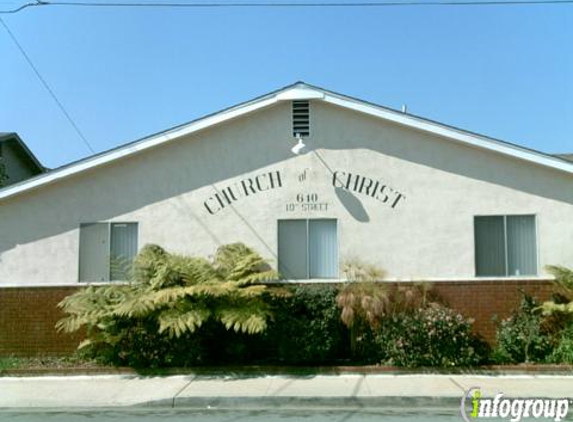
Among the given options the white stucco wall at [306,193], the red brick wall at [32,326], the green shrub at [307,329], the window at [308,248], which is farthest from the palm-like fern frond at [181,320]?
the red brick wall at [32,326]

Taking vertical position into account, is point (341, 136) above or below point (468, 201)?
above

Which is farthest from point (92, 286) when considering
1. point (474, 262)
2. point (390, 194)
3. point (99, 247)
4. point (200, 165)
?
point (474, 262)

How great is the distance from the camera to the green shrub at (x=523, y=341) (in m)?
12.4

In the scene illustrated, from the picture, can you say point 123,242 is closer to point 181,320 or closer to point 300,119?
point 181,320

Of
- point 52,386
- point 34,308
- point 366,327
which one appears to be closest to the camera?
point 52,386

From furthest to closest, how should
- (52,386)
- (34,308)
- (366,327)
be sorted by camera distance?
(34,308), (366,327), (52,386)

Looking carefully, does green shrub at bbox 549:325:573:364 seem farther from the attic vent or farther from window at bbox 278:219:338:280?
the attic vent

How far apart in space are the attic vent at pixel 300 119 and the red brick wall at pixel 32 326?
5.93 metres

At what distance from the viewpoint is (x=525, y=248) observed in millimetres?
13484

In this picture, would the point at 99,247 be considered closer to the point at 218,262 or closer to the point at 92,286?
the point at 92,286

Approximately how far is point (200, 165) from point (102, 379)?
489 cm

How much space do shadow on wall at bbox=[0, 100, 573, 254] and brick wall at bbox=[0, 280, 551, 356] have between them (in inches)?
49.7

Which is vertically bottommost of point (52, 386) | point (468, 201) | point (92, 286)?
point (52, 386)

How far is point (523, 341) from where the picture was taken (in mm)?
12406
